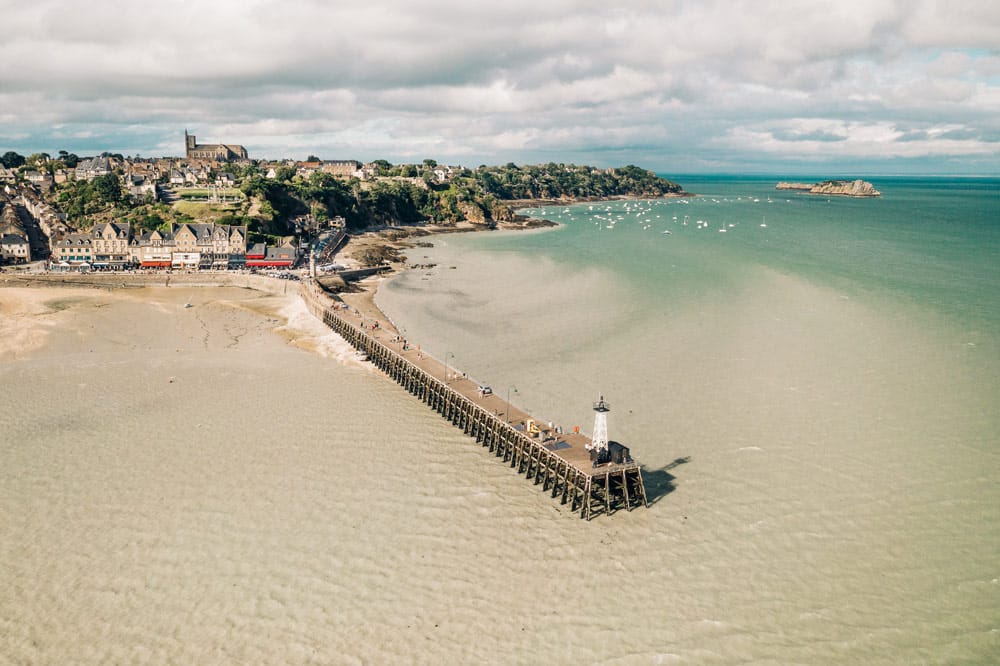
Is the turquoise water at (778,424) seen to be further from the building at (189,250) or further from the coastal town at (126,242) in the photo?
the building at (189,250)

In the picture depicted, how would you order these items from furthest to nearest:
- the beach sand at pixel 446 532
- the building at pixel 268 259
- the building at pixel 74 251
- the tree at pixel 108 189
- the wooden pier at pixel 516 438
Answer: the tree at pixel 108 189 → the building at pixel 268 259 → the building at pixel 74 251 → the wooden pier at pixel 516 438 → the beach sand at pixel 446 532

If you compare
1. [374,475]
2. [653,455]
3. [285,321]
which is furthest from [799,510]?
[285,321]

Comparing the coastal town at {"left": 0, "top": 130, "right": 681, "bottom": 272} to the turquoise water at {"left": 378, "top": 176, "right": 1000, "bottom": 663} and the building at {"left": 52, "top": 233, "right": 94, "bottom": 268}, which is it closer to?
the building at {"left": 52, "top": 233, "right": 94, "bottom": 268}

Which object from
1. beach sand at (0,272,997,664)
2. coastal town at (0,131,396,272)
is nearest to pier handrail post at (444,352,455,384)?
beach sand at (0,272,997,664)

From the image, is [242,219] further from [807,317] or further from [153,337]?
[807,317]

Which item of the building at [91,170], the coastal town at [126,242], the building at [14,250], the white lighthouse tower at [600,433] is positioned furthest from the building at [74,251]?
the white lighthouse tower at [600,433]

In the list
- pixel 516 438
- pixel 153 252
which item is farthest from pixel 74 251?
pixel 516 438
